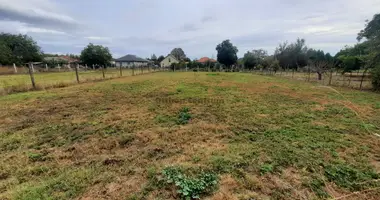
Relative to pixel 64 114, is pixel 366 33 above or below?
above

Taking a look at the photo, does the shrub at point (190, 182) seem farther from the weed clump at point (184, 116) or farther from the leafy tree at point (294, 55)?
the leafy tree at point (294, 55)

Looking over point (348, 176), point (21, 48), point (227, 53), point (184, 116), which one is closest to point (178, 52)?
point (227, 53)

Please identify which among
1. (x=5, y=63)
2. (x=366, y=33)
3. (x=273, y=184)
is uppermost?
(x=366, y=33)

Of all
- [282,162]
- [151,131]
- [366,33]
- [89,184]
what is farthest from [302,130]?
[366,33]

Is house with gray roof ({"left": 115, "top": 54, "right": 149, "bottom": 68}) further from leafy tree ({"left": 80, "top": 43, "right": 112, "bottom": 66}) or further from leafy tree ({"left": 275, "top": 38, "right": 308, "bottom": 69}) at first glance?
leafy tree ({"left": 275, "top": 38, "right": 308, "bottom": 69})

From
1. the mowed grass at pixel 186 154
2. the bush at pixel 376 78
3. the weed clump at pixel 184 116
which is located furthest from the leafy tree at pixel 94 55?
the bush at pixel 376 78

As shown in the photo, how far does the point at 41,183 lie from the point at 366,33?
2075 cm

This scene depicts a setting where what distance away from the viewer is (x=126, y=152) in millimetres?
2928

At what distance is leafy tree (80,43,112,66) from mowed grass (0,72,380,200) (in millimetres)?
30815

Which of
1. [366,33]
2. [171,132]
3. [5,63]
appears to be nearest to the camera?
[171,132]

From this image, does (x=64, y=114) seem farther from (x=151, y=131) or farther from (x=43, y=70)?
(x=43, y=70)

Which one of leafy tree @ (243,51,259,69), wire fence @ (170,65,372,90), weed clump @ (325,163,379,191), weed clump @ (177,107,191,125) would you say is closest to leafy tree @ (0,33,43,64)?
wire fence @ (170,65,372,90)

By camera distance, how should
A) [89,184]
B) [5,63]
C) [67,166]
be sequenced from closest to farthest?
[89,184], [67,166], [5,63]

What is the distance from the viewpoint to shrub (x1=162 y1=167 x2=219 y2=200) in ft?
6.56
